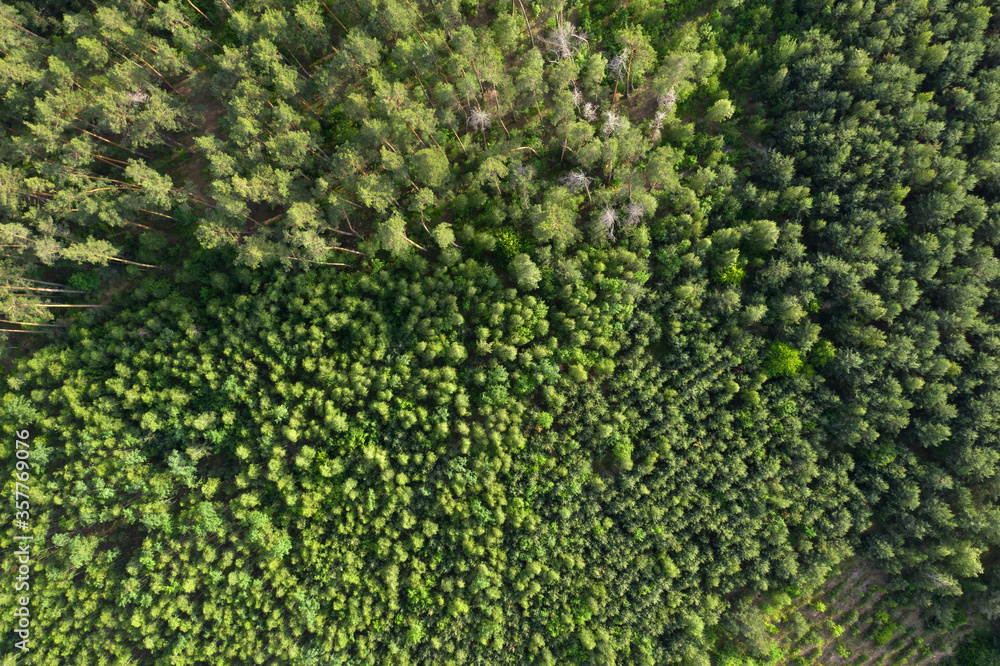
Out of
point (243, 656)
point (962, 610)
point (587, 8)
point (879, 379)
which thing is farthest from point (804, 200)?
point (243, 656)

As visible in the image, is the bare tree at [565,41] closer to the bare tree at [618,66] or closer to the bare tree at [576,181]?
the bare tree at [618,66]

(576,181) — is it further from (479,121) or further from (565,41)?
(565,41)

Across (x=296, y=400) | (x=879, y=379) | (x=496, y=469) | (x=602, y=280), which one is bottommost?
(x=296, y=400)

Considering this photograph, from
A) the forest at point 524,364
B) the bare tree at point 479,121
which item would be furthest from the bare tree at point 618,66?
the bare tree at point 479,121

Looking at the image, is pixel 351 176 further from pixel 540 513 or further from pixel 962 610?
pixel 962 610

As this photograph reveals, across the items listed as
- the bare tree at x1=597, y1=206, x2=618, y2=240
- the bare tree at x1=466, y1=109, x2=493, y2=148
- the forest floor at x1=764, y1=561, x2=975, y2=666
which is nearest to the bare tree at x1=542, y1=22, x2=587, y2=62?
the bare tree at x1=466, y1=109, x2=493, y2=148

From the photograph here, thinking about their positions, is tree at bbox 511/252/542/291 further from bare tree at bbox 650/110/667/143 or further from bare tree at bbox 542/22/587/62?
bare tree at bbox 542/22/587/62
